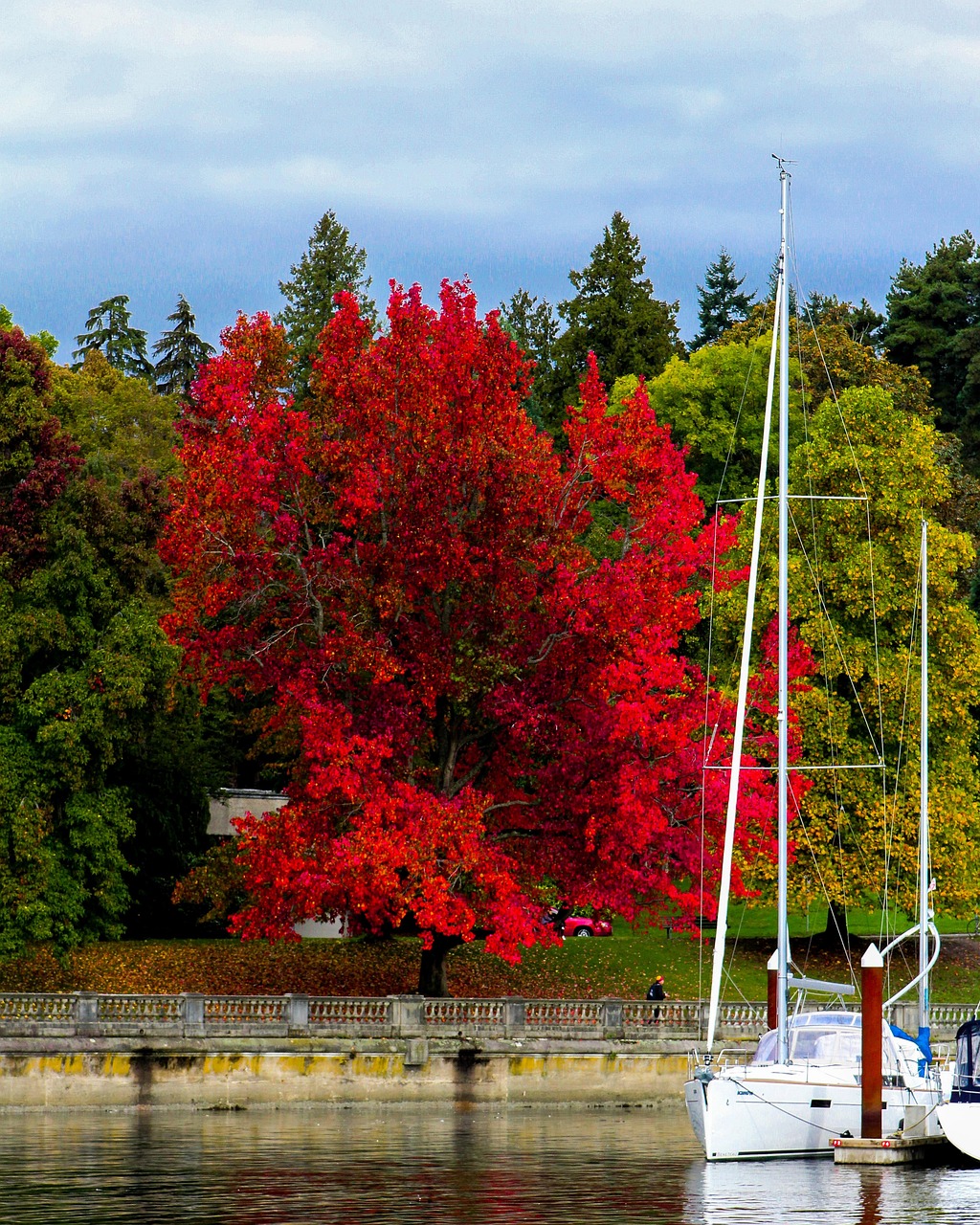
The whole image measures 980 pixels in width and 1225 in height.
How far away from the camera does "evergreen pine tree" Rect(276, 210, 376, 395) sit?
303 ft

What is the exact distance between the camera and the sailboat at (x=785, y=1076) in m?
31.9

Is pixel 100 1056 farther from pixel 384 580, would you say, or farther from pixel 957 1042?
pixel 957 1042

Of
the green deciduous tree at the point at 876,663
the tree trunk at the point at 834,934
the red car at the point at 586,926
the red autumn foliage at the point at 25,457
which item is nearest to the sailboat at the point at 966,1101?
the green deciduous tree at the point at 876,663

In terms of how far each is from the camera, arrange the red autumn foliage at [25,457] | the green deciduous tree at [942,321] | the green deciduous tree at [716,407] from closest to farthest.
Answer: the red autumn foliage at [25,457] < the green deciduous tree at [716,407] < the green deciduous tree at [942,321]

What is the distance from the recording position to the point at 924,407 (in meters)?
82.2

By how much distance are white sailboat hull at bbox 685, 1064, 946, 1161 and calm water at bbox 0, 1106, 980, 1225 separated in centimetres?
A: 49

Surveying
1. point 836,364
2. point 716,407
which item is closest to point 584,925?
point 716,407

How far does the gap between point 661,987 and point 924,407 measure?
139ft

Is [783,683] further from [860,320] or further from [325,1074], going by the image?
[860,320]

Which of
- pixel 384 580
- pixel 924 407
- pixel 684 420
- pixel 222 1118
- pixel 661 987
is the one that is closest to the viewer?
pixel 222 1118

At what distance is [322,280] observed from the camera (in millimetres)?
94438

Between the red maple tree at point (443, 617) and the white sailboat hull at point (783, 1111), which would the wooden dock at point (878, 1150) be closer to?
the white sailboat hull at point (783, 1111)

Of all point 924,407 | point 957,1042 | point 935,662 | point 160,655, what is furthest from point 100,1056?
point 924,407

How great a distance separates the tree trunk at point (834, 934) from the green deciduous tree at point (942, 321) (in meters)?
51.1
